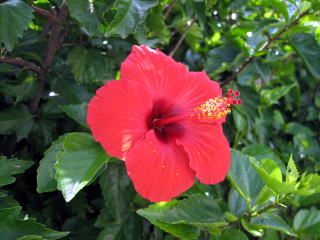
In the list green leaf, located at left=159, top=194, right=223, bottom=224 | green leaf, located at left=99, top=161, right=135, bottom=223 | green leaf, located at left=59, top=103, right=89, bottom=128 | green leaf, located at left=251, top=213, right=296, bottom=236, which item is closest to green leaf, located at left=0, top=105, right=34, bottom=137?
green leaf, located at left=59, top=103, right=89, bottom=128


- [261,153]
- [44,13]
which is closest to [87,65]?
A: [44,13]

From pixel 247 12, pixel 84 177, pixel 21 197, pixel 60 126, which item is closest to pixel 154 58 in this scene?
pixel 84 177

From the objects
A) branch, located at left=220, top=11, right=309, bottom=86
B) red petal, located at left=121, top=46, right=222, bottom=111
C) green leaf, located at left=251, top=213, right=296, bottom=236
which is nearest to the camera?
red petal, located at left=121, top=46, right=222, bottom=111

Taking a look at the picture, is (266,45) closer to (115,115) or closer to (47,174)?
(115,115)

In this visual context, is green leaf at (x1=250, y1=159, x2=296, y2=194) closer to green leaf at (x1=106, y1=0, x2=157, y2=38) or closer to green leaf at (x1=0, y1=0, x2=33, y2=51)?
green leaf at (x1=106, y1=0, x2=157, y2=38)

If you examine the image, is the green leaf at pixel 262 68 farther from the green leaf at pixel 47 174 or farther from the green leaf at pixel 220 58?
the green leaf at pixel 47 174

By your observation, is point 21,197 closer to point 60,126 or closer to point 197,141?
point 60,126

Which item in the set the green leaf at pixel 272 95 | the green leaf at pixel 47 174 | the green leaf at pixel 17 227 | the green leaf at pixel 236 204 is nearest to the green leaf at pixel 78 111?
the green leaf at pixel 47 174
